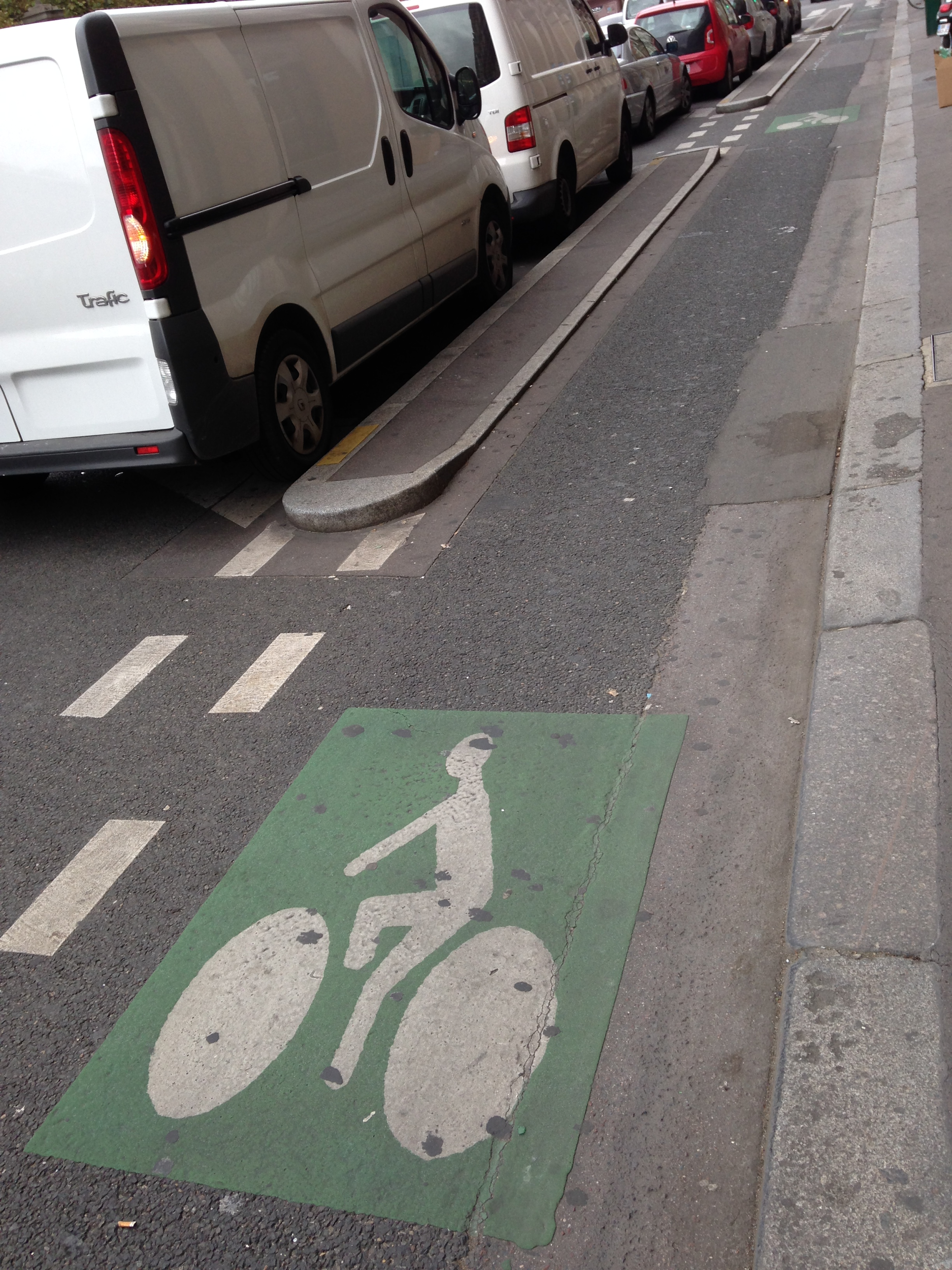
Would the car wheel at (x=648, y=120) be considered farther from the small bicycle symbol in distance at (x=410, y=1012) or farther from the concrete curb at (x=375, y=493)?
the small bicycle symbol in distance at (x=410, y=1012)

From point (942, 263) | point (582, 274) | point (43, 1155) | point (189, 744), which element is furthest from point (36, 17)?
point (43, 1155)

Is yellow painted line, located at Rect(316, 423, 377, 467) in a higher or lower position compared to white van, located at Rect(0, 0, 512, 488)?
lower

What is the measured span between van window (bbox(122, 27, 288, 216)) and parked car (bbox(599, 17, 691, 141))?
11717mm

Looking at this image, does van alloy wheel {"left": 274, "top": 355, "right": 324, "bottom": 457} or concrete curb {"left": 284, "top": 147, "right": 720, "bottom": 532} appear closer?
concrete curb {"left": 284, "top": 147, "right": 720, "bottom": 532}

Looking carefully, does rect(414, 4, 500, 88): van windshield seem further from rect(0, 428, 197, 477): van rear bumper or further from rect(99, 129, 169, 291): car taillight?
rect(0, 428, 197, 477): van rear bumper

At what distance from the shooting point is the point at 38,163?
5180mm

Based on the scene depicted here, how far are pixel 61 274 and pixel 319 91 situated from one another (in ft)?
7.17

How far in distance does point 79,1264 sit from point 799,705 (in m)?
2.62

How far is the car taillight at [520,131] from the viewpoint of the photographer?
10.2 metres

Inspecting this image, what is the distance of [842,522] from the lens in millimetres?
4746

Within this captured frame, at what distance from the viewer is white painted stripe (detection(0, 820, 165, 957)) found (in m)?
3.31

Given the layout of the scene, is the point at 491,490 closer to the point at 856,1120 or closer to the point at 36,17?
the point at 856,1120

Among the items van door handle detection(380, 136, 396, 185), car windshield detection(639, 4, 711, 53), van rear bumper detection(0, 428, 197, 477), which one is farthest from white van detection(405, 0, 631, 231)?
car windshield detection(639, 4, 711, 53)

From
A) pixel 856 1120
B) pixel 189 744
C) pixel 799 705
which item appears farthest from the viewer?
pixel 189 744
